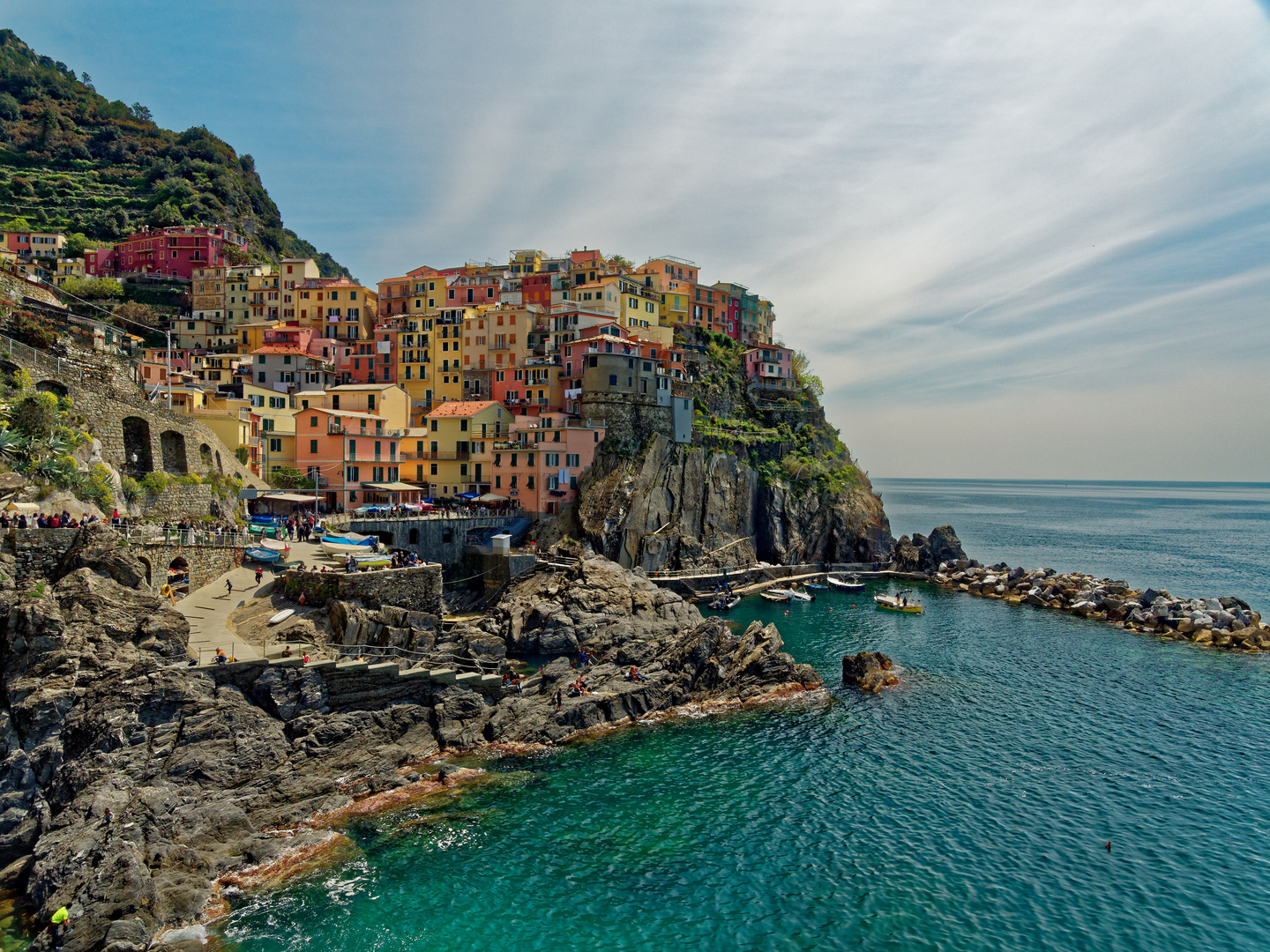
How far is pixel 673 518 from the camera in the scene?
69.2 meters

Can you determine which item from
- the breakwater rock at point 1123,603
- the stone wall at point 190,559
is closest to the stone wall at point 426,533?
the stone wall at point 190,559

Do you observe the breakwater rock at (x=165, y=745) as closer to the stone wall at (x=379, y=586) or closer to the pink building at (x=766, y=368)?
the stone wall at (x=379, y=586)

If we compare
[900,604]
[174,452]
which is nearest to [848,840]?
[900,604]

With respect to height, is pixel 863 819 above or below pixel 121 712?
below

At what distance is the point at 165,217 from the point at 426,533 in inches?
3593

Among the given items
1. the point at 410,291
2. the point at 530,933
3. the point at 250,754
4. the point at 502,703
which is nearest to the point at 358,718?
the point at 250,754

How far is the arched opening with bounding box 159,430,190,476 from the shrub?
371cm

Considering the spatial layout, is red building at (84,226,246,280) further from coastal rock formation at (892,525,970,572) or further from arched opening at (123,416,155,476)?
coastal rock formation at (892,525,970,572)

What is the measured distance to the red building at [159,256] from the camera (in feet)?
330

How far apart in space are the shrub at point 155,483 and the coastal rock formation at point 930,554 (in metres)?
69.7

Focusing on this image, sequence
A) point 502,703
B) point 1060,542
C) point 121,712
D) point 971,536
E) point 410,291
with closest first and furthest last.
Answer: point 121,712 < point 502,703 < point 410,291 < point 1060,542 < point 971,536

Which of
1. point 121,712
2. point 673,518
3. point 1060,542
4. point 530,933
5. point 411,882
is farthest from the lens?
point 1060,542

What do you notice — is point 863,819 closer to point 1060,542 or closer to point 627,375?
point 627,375

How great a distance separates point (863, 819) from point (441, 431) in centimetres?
5431
